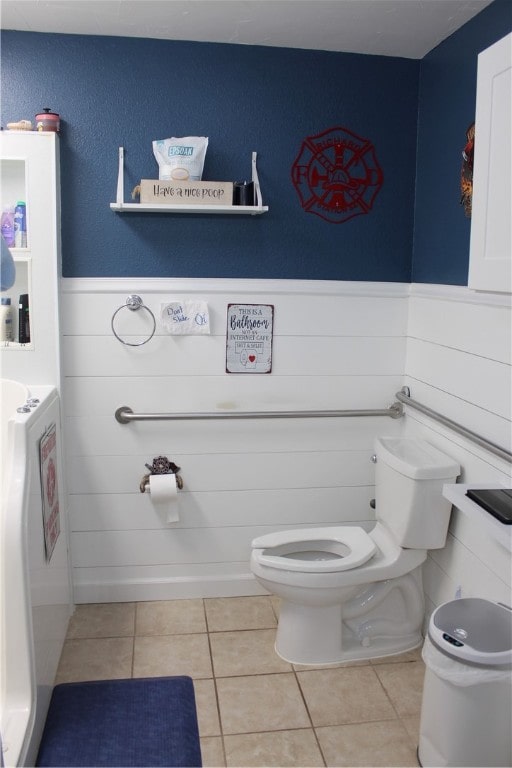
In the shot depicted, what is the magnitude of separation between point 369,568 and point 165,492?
84 centimetres

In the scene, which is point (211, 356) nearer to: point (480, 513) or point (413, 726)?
point (480, 513)

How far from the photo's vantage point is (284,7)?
7.58 ft

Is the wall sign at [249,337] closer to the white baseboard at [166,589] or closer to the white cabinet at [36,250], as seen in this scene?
the white cabinet at [36,250]

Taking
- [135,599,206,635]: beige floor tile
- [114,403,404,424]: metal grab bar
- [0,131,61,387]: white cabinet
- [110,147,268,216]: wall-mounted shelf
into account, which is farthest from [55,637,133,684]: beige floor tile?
[110,147,268,216]: wall-mounted shelf

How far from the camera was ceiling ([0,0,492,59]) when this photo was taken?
2.28 meters

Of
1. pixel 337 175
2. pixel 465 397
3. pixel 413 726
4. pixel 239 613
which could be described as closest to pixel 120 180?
pixel 337 175

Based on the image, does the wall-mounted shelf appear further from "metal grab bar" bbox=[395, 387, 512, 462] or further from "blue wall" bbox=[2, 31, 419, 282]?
"metal grab bar" bbox=[395, 387, 512, 462]

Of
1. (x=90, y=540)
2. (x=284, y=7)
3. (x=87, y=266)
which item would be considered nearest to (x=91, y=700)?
(x=90, y=540)

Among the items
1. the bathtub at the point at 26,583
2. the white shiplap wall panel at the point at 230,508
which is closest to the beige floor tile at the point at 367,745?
the bathtub at the point at 26,583

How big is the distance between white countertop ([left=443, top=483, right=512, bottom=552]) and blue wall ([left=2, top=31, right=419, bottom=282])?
1131 millimetres

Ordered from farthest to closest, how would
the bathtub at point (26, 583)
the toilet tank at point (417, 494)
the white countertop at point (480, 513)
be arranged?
the toilet tank at point (417, 494)
the bathtub at point (26, 583)
the white countertop at point (480, 513)

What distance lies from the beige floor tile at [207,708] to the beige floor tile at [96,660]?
26 cm

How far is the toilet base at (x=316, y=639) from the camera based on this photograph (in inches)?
97.8

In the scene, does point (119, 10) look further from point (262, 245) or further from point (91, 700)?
point (91, 700)
